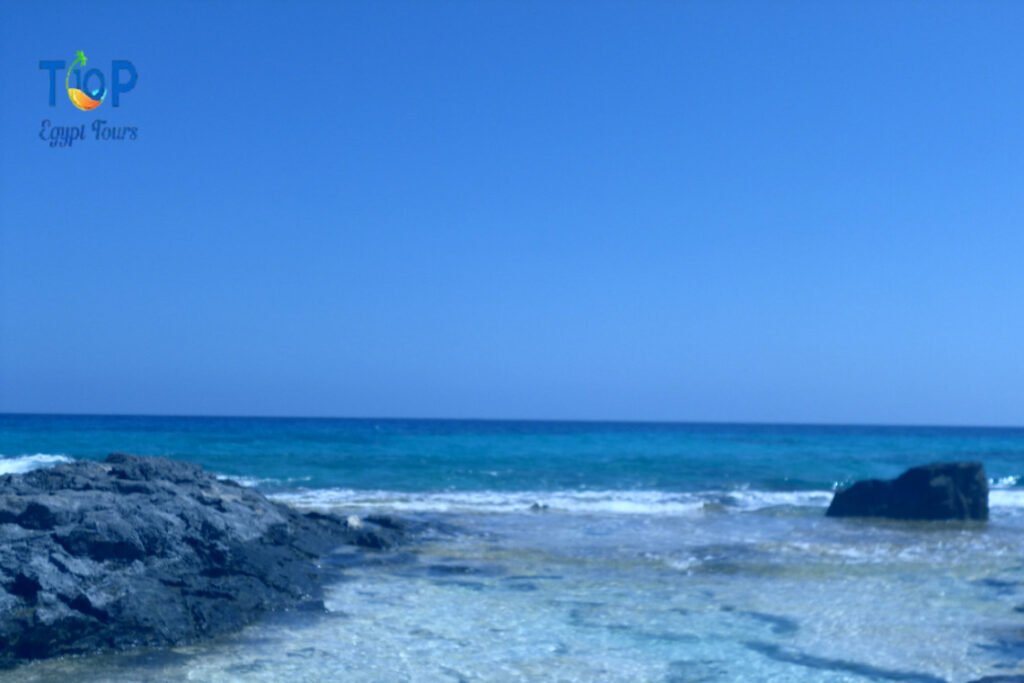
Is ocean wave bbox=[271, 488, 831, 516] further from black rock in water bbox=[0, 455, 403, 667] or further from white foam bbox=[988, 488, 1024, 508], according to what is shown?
black rock in water bbox=[0, 455, 403, 667]

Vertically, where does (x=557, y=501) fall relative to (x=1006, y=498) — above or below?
below

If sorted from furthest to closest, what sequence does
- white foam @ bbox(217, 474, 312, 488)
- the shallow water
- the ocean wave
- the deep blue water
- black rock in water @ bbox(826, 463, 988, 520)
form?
the deep blue water < white foam @ bbox(217, 474, 312, 488) < the ocean wave < black rock in water @ bbox(826, 463, 988, 520) < the shallow water

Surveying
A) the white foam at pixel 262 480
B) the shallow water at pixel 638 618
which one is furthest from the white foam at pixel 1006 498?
the white foam at pixel 262 480

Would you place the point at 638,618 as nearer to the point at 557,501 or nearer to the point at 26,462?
the point at 557,501

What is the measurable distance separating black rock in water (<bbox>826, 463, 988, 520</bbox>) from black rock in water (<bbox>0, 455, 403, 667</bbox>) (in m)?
12.0

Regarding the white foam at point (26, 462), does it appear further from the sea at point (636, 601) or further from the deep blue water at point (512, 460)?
the sea at point (636, 601)

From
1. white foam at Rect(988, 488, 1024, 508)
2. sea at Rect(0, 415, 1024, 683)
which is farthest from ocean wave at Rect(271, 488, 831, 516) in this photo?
white foam at Rect(988, 488, 1024, 508)

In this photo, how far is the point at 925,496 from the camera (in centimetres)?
2088

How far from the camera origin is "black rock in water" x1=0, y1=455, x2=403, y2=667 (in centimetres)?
909

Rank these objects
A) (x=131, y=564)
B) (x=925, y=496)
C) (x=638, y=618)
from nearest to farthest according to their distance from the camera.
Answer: (x=131, y=564)
(x=638, y=618)
(x=925, y=496)

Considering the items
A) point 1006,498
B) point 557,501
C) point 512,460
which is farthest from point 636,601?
point 512,460

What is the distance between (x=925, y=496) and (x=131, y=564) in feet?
53.0

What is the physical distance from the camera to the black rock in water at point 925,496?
20781 millimetres

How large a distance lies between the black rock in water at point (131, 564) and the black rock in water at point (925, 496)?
12043 mm
